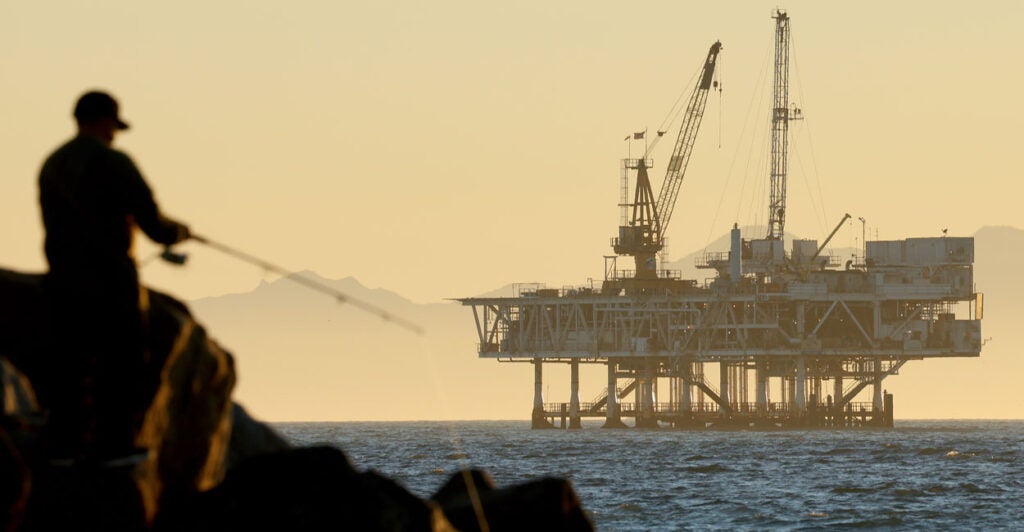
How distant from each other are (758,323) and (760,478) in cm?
7044

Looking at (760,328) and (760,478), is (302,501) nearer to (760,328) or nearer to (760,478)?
(760,478)

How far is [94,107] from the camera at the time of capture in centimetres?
1403

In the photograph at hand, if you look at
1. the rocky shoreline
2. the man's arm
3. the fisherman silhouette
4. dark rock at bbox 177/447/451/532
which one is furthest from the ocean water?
the man's arm

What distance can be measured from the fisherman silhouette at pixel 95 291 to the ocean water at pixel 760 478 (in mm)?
13605

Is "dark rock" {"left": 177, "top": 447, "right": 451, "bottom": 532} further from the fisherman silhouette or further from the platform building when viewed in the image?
the platform building

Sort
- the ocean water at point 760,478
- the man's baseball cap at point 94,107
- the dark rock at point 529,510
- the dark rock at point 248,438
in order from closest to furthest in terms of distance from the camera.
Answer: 1. the man's baseball cap at point 94,107
2. the dark rock at point 529,510
3. the dark rock at point 248,438
4. the ocean water at point 760,478

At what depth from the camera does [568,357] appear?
14538cm

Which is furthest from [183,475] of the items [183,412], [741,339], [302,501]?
[741,339]

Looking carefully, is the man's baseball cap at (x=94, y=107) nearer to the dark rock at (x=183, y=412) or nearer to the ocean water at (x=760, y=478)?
the dark rock at (x=183, y=412)

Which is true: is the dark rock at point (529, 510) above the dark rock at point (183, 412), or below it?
below

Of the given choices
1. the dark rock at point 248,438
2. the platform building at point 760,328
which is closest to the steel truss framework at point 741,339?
the platform building at point 760,328

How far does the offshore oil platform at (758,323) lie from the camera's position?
136750 mm

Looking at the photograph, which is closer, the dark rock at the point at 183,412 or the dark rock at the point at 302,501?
the dark rock at the point at 302,501

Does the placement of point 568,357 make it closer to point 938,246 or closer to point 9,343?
point 938,246
